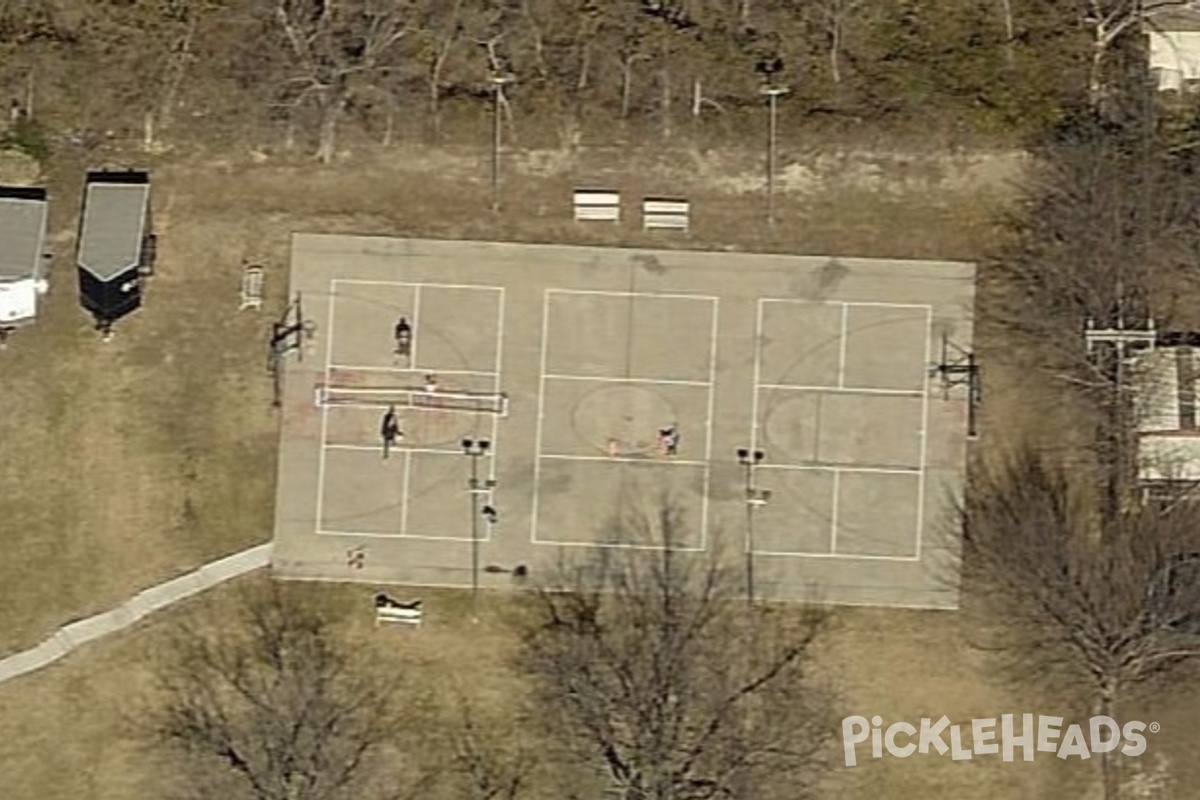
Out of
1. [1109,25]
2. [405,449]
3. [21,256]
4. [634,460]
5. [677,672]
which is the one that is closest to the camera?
[21,256]

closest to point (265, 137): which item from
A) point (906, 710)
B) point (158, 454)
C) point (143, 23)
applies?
point (143, 23)

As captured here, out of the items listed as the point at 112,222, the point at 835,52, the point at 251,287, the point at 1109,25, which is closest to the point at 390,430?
the point at 251,287

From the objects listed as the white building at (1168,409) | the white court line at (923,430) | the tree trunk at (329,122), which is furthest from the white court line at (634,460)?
the white building at (1168,409)

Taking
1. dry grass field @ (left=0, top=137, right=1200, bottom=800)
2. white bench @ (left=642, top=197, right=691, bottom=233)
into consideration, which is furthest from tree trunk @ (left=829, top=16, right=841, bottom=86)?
white bench @ (left=642, top=197, right=691, bottom=233)

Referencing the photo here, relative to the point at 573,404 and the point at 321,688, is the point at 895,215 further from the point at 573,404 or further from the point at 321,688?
the point at 321,688

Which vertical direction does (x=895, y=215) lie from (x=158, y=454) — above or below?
above

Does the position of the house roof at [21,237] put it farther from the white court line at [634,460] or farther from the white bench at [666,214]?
A: the white bench at [666,214]

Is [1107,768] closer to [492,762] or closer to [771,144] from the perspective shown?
[492,762]
